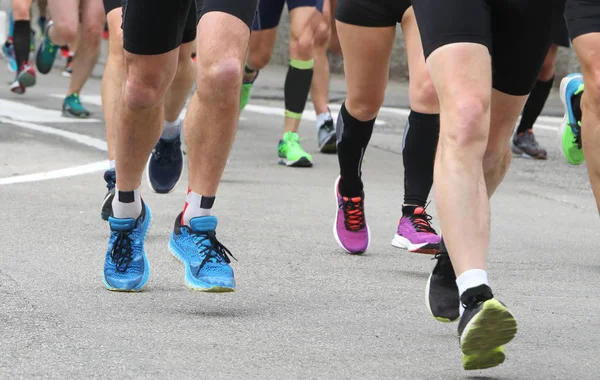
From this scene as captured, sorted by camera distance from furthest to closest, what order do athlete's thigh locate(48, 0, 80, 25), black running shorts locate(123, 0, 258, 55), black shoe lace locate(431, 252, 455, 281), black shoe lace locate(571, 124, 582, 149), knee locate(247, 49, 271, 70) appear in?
knee locate(247, 49, 271, 70) → athlete's thigh locate(48, 0, 80, 25) → black shoe lace locate(571, 124, 582, 149) → black running shorts locate(123, 0, 258, 55) → black shoe lace locate(431, 252, 455, 281)

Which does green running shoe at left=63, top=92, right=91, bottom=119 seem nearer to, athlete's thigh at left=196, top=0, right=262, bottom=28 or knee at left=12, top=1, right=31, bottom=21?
knee at left=12, top=1, right=31, bottom=21

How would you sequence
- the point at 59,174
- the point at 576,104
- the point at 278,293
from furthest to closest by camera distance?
the point at 59,174 < the point at 576,104 < the point at 278,293

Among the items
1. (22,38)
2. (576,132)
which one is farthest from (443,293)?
(22,38)

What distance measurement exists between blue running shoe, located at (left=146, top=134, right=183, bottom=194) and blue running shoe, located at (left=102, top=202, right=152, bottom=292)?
1.75m

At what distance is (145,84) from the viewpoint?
13.8ft

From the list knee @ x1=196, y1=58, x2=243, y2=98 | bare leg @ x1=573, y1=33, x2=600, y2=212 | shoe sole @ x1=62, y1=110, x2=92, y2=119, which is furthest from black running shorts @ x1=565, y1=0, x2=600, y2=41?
shoe sole @ x1=62, y1=110, x2=92, y2=119

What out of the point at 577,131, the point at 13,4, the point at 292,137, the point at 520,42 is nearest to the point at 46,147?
the point at 292,137

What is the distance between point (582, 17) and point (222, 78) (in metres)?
1.24

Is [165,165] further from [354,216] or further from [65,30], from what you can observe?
[65,30]

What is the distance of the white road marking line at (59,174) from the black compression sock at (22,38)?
3410 millimetres

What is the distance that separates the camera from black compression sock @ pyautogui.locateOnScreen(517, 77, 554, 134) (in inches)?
378

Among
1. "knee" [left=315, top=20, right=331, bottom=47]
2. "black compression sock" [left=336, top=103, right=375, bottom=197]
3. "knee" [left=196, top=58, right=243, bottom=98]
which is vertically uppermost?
"knee" [left=196, top=58, right=243, bottom=98]

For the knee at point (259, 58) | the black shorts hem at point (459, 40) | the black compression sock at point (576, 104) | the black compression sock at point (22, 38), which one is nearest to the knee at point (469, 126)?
the black shorts hem at point (459, 40)

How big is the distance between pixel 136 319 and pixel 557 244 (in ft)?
8.74
